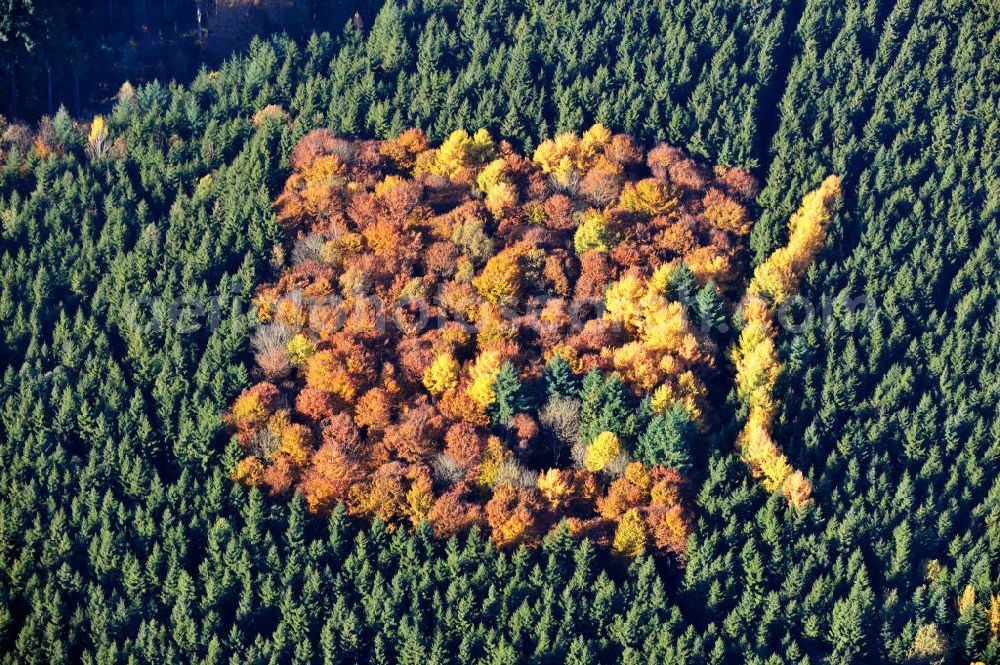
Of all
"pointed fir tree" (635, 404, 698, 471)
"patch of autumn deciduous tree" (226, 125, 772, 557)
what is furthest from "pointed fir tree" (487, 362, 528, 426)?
"pointed fir tree" (635, 404, 698, 471)

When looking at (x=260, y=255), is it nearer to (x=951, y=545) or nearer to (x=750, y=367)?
(x=750, y=367)

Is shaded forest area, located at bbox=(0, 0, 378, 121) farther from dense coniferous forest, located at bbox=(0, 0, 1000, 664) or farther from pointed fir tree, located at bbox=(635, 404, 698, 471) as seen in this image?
pointed fir tree, located at bbox=(635, 404, 698, 471)

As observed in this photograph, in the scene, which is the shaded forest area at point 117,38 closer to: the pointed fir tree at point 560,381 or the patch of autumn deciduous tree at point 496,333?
the patch of autumn deciduous tree at point 496,333

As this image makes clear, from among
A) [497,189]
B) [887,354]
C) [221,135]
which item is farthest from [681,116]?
[221,135]

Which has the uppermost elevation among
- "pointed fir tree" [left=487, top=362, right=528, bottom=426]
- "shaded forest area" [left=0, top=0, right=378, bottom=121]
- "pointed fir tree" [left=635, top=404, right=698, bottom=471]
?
"shaded forest area" [left=0, top=0, right=378, bottom=121]

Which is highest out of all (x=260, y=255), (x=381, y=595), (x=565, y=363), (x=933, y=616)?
(x=260, y=255)

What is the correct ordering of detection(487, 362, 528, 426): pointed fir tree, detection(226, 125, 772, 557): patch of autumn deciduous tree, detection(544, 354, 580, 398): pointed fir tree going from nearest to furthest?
detection(226, 125, 772, 557): patch of autumn deciduous tree, detection(487, 362, 528, 426): pointed fir tree, detection(544, 354, 580, 398): pointed fir tree
